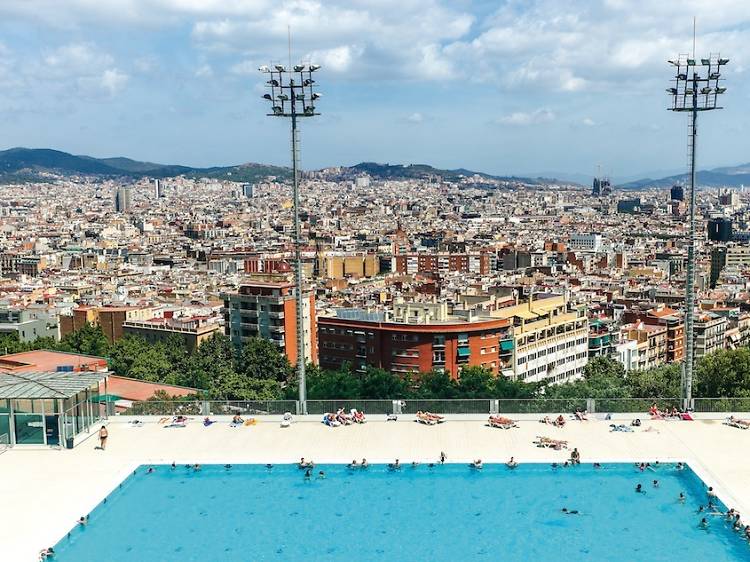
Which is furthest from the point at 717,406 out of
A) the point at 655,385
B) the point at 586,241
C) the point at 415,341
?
the point at 586,241

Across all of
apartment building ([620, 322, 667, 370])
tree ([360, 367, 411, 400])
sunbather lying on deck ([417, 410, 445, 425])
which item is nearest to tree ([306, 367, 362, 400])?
tree ([360, 367, 411, 400])

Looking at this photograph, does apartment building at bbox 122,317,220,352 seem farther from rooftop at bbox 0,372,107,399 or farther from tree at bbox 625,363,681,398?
→ rooftop at bbox 0,372,107,399

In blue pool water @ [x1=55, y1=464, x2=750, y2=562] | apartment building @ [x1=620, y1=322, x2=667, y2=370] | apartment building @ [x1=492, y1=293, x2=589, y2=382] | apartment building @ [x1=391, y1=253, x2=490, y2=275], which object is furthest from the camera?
apartment building @ [x1=391, y1=253, x2=490, y2=275]

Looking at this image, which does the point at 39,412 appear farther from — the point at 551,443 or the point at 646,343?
the point at 646,343

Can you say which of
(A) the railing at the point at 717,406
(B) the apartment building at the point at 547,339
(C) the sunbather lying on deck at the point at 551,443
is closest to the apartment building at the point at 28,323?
(B) the apartment building at the point at 547,339

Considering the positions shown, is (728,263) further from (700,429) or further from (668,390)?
(700,429)

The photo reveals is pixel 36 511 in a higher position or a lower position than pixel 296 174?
lower

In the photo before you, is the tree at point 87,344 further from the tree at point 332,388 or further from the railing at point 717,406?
the railing at point 717,406

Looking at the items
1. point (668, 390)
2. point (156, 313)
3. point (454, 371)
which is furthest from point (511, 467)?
point (156, 313)
